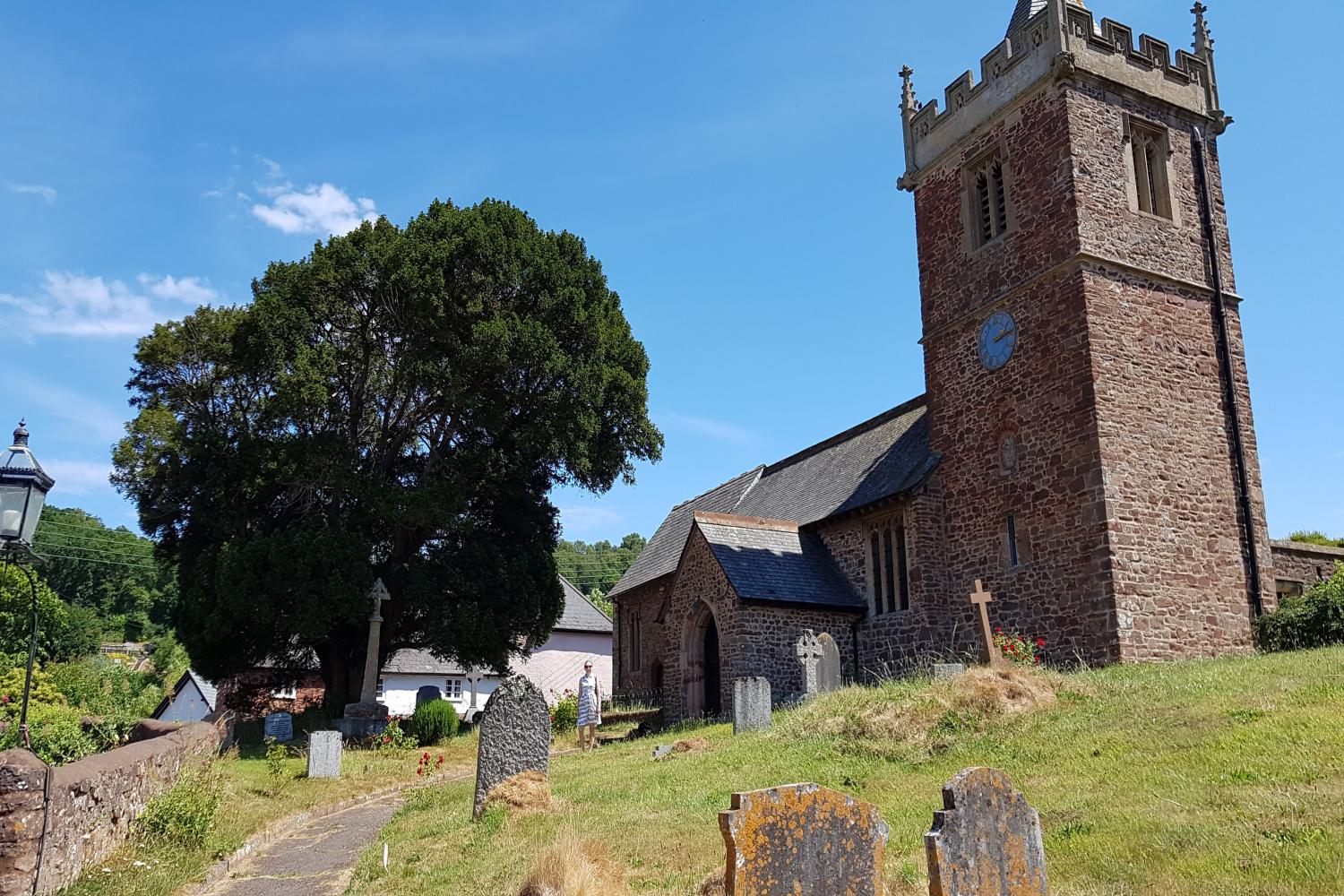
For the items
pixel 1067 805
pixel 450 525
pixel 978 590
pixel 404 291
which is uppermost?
pixel 404 291

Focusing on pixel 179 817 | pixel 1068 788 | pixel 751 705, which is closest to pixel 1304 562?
pixel 751 705

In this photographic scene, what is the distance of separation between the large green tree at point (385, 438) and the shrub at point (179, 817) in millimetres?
12751

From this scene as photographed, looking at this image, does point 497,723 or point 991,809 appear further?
point 497,723

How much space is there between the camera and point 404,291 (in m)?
26.7

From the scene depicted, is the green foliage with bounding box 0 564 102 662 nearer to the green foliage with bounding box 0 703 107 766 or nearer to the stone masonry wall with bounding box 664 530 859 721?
the stone masonry wall with bounding box 664 530 859 721

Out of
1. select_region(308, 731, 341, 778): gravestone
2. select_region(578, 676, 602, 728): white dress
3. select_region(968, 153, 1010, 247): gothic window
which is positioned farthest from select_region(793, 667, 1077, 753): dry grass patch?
select_region(968, 153, 1010, 247): gothic window

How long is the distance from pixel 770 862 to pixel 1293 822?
4.63 m

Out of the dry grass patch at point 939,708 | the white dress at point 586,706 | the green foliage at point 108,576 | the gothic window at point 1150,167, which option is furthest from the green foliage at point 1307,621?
the green foliage at point 108,576

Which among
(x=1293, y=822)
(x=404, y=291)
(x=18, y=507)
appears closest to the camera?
(x=1293, y=822)

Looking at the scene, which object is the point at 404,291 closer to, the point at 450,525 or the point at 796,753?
the point at 450,525

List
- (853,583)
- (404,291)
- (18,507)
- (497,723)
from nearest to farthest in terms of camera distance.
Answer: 1. (18,507)
2. (497,723)
3. (853,583)
4. (404,291)

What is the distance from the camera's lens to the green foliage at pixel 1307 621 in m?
17.5

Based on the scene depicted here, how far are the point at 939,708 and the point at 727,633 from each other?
950cm

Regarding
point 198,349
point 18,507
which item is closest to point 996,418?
point 18,507
